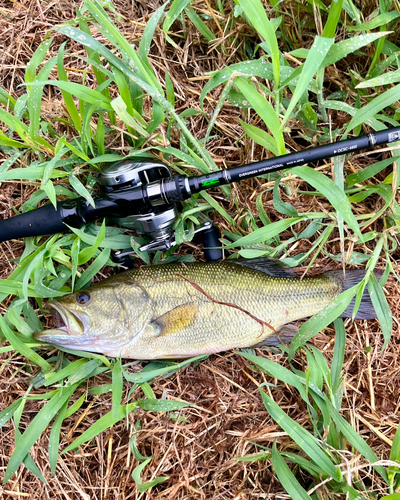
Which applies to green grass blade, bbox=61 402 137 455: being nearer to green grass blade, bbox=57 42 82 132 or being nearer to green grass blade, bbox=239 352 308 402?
green grass blade, bbox=239 352 308 402

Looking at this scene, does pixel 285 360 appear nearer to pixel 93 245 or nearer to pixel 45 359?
pixel 93 245

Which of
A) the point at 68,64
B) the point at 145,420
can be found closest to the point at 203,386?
the point at 145,420

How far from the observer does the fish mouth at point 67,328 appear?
2.55m

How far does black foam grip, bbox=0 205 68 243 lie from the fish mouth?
53 cm

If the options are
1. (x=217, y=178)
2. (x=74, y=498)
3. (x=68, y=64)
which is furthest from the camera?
(x=68, y=64)

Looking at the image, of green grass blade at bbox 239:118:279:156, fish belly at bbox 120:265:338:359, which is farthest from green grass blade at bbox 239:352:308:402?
green grass blade at bbox 239:118:279:156

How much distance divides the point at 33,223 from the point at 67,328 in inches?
30.3

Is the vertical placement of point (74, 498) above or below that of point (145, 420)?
below

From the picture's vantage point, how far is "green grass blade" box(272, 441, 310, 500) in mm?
2445

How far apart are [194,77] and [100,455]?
9.94 ft

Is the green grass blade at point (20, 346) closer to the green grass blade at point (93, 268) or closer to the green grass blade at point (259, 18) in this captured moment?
the green grass blade at point (93, 268)

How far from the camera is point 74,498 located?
280 cm

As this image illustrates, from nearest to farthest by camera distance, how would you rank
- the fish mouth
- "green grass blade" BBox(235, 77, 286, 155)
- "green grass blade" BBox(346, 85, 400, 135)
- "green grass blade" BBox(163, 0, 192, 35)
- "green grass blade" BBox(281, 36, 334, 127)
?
"green grass blade" BBox(281, 36, 334, 127)
"green grass blade" BBox(235, 77, 286, 155)
"green grass blade" BBox(346, 85, 400, 135)
"green grass blade" BBox(163, 0, 192, 35)
the fish mouth

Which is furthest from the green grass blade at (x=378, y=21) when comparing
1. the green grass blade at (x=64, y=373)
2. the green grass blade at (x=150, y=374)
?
the green grass blade at (x=64, y=373)
